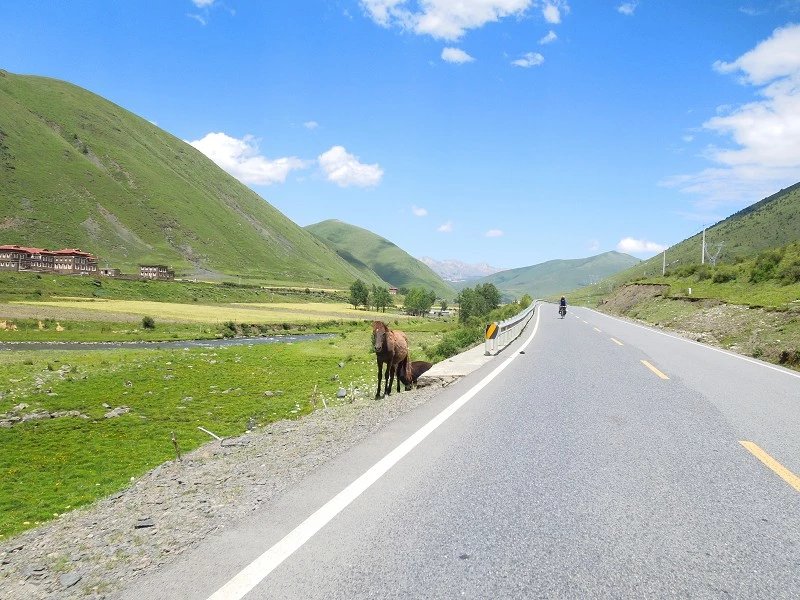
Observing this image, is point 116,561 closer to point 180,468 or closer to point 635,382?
point 180,468

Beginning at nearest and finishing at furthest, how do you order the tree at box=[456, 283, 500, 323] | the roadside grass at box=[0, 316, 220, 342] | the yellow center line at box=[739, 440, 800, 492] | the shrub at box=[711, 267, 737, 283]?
the yellow center line at box=[739, 440, 800, 492] → the shrub at box=[711, 267, 737, 283] → the roadside grass at box=[0, 316, 220, 342] → the tree at box=[456, 283, 500, 323]

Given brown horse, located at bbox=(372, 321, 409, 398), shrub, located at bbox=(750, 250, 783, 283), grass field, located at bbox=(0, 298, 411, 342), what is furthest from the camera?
grass field, located at bbox=(0, 298, 411, 342)

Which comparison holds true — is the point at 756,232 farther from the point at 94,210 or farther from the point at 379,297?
the point at 94,210

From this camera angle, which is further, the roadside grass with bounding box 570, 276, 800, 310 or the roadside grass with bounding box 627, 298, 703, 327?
the roadside grass with bounding box 627, 298, 703, 327

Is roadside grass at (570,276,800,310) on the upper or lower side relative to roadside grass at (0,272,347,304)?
upper

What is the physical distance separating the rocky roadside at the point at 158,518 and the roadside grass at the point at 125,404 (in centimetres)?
496

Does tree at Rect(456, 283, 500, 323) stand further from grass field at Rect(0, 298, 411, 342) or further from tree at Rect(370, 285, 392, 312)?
grass field at Rect(0, 298, 411, 342)

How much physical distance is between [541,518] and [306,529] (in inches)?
73.5

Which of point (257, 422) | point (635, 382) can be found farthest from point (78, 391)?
point (635, 382)

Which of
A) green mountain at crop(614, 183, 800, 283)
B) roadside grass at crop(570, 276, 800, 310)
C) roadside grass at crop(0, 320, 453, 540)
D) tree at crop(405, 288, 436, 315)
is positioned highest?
green mountain at crop(614, 183, 800, 283)

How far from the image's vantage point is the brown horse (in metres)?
12.0

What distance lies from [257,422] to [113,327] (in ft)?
139

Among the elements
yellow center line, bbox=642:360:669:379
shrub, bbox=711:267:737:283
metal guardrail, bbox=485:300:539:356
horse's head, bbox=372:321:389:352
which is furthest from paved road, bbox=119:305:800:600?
shrub, bbox=711:267:737:283

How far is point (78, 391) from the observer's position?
22.8 metres
